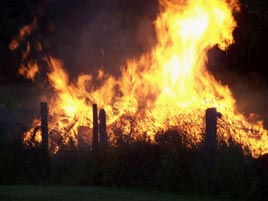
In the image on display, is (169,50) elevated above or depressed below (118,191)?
above

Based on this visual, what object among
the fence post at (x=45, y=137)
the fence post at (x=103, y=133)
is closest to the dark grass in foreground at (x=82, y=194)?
the fence post at (x=103, y=133)

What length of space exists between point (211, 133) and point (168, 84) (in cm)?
351

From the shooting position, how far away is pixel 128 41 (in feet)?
71.1

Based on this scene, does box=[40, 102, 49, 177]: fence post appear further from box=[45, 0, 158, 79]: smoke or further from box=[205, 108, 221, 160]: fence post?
box=[45, 0, 158, 79]: smoke

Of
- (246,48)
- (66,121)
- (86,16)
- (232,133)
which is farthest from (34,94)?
(232,133)

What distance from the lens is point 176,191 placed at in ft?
39.4

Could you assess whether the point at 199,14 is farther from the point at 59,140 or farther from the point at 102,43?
the point at 102,43

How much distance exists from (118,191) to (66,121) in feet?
13.3

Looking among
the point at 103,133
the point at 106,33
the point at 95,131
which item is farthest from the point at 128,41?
the point at 103,133

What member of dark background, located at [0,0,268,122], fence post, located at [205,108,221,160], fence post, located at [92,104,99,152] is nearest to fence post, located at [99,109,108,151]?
fence post, located at [92,104,99,152]

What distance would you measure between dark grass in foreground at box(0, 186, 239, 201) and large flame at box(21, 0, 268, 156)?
7.23ft

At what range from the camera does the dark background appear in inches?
845

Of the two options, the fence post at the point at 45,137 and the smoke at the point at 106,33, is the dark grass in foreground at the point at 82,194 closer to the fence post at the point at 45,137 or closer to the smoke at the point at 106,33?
the fence post at the point at 45,137

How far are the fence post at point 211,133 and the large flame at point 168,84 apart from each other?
75.5 inches
